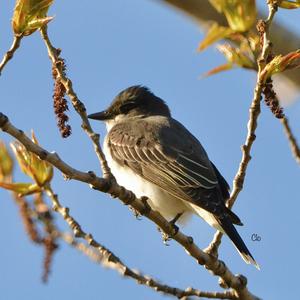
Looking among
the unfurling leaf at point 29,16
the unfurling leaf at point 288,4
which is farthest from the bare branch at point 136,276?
the unfurling leaf at point 288,4

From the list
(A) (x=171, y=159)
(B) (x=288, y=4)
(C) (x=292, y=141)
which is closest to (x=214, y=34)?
(B) (x=288, y=4)

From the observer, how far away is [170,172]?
5.43 meters

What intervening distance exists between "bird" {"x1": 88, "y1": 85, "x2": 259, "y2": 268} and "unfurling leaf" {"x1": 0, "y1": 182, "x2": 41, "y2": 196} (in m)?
2.05

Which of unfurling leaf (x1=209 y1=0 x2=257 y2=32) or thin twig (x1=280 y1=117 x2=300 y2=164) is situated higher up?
unfurling leaf (x1=209 y1=0 x2=257 y2=32)

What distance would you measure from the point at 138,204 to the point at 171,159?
1.95m

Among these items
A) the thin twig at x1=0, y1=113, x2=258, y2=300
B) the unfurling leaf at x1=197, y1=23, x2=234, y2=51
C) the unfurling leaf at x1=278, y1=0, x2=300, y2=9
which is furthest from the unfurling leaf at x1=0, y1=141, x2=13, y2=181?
the unfurling leaf at x1=278, y1=0, x2=300, y2=9

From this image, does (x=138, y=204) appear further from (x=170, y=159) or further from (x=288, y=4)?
(x=170, y=159)

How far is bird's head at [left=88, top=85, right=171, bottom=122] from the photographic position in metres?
6.79

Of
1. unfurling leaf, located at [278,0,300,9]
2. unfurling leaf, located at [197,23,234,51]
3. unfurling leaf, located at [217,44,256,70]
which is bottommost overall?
unfurling leaf, located at [197,23,234,51]

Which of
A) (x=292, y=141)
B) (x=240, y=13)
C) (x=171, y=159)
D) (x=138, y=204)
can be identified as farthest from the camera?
(x=171, y=159)

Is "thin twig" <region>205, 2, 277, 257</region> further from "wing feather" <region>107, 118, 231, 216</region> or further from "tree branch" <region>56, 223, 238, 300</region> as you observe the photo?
"wing feather" <region>107, 118, 231, 216</region>

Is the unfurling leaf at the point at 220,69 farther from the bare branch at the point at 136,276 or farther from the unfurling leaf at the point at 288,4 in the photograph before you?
the bare branch at the point at 136,276

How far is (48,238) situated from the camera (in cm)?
297

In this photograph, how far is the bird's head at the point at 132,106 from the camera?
22.3 feet
